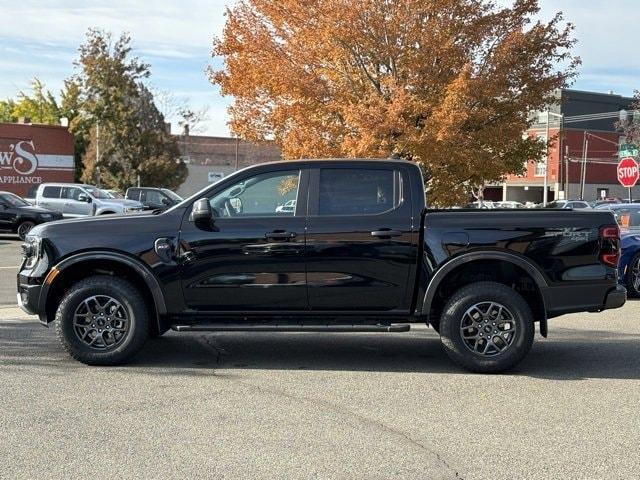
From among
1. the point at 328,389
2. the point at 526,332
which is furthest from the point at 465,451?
the point at 526,332

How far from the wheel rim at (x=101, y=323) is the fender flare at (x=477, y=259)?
2812 mm

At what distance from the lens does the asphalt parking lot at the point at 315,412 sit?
4691 mm

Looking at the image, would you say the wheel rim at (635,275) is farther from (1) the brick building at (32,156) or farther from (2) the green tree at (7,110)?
(2) the green tree at (7,110)

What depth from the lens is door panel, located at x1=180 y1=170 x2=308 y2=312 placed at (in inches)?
279

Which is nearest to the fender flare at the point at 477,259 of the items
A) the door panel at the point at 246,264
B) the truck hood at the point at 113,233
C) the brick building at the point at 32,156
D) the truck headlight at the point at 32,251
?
the door panel at the point at 246,264

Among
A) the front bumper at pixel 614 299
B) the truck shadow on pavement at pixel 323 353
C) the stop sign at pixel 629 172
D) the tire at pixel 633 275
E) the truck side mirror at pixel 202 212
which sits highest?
the stop sign at pixel 629 172

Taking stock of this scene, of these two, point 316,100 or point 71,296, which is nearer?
point 71,296

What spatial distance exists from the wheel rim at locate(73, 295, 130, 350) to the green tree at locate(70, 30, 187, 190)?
1552 inches

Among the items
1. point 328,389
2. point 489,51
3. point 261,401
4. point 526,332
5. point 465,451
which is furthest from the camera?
point 489,51

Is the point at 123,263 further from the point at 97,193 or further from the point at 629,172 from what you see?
the point at 97,193

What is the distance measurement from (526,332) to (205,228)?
3.07 m

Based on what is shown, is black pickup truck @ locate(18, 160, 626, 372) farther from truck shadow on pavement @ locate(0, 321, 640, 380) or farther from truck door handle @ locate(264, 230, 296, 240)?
truck shadow on pavement @ locate(0, 321, 640, 380)

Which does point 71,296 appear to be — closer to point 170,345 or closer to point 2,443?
point 170,345

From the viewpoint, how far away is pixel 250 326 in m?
7.17
